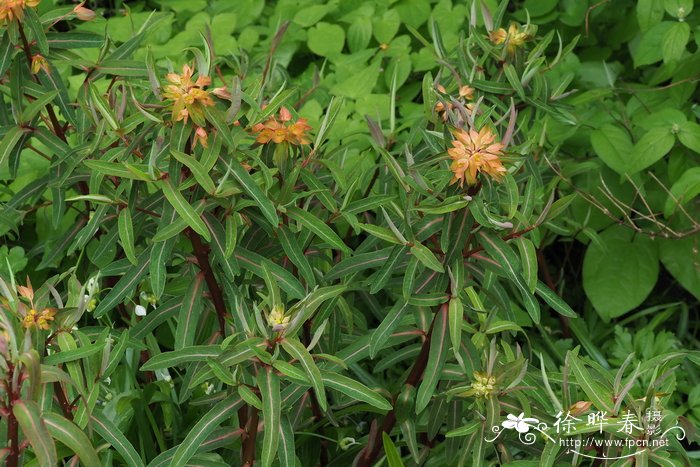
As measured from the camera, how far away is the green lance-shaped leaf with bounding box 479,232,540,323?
1.39 metres

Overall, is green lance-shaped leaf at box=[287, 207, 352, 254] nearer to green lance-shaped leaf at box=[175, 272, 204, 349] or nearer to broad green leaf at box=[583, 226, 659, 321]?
green lance-shaped leaf at box=[175, 272, 204, 349]

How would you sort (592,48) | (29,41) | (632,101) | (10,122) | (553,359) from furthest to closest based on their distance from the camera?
(592,48)
(632,101)
(553,359)
(10,122)
(29,41)

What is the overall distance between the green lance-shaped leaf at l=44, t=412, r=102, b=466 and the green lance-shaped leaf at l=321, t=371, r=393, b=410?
0.38 metres

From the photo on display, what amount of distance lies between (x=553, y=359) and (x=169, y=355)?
130 centimetres

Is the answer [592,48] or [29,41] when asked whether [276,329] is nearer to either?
[29,41]

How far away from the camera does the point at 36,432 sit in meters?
1.13

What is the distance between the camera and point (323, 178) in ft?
6.19

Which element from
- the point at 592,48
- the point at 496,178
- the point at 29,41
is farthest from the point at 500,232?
the point at 592,48

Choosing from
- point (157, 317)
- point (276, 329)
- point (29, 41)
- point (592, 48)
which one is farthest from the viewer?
point (592, 48)

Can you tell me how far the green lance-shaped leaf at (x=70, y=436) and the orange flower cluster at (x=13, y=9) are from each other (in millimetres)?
781

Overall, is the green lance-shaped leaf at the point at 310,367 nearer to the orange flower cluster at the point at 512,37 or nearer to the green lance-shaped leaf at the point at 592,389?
the green lance-shaped leaf at the point at 592,389

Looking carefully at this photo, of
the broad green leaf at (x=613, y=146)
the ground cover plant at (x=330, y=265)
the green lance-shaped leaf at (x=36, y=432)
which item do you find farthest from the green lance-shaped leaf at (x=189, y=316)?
the broad green leaf at (x=613, y=146)

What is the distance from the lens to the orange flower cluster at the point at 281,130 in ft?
5.17

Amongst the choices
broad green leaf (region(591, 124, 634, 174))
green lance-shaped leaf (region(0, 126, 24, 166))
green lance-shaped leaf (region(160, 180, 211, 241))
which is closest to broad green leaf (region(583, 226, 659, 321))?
broad green leaf (region(591, 124, 634, 174))
